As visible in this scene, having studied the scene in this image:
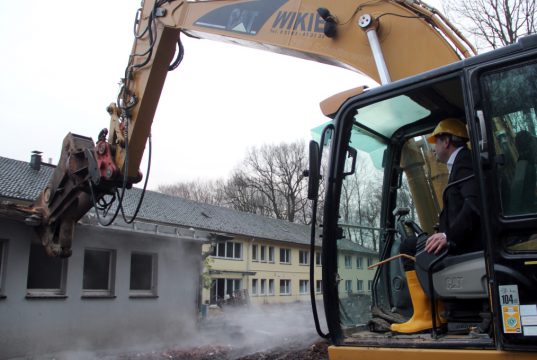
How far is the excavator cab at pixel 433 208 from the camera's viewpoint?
254cm

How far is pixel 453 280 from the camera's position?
2916mm

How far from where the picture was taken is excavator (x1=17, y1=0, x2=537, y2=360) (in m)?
2.58

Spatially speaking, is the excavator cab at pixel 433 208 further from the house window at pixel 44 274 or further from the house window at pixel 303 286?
the house window at pixel 303 286

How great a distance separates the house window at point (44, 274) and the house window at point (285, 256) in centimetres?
2818

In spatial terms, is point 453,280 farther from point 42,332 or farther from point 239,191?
point 239,191

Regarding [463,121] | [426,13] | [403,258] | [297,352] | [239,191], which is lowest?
[297,352]

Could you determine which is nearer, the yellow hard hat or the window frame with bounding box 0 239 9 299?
the yellow hard hat

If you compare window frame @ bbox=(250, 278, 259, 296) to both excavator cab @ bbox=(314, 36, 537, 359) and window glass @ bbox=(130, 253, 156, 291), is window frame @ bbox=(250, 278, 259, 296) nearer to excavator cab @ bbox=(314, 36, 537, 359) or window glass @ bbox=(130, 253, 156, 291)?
window glass @ bbox=(130, 253, 156, 291)

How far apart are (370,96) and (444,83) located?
0.44 m

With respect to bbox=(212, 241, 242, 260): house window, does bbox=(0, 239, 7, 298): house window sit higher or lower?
lower

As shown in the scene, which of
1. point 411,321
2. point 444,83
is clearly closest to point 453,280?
point 411,321

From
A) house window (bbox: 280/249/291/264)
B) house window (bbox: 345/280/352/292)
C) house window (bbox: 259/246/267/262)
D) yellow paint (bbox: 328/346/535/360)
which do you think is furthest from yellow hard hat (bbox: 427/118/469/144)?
house window (bbox: 280/249/291/264)

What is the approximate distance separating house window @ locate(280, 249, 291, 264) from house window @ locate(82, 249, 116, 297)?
27.1 meters

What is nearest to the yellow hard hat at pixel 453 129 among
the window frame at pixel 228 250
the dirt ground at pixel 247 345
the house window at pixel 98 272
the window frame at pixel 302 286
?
the dirt ground at pixel 247 345
